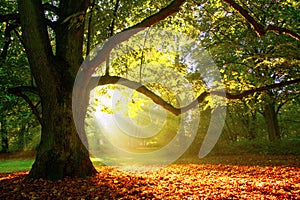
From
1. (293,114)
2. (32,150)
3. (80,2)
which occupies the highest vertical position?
(80,2)

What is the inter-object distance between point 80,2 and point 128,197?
5.07 metres

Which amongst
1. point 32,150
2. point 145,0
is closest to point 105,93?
point 145,0

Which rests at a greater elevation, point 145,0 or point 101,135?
point 145,0

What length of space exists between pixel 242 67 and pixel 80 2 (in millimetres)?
13835

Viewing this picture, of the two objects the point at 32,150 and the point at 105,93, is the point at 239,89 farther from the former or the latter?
the point at 32,150

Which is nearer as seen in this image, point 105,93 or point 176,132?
point 105,93

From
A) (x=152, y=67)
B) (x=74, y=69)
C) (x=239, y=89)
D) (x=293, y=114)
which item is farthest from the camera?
Result: (x=293, y=114)

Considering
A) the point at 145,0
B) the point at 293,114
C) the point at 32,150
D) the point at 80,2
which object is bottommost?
the point at 32,150

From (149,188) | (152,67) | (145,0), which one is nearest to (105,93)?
(145,0)

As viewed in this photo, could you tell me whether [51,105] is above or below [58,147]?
above

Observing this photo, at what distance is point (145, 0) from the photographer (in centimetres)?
952

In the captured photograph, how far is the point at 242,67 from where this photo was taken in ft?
59.3

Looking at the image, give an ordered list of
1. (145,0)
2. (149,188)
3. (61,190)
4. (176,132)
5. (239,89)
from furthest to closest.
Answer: (176,132), (239,89), (145,0), (149,188), (61,190)

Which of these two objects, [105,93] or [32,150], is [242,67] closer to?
[105,93]
